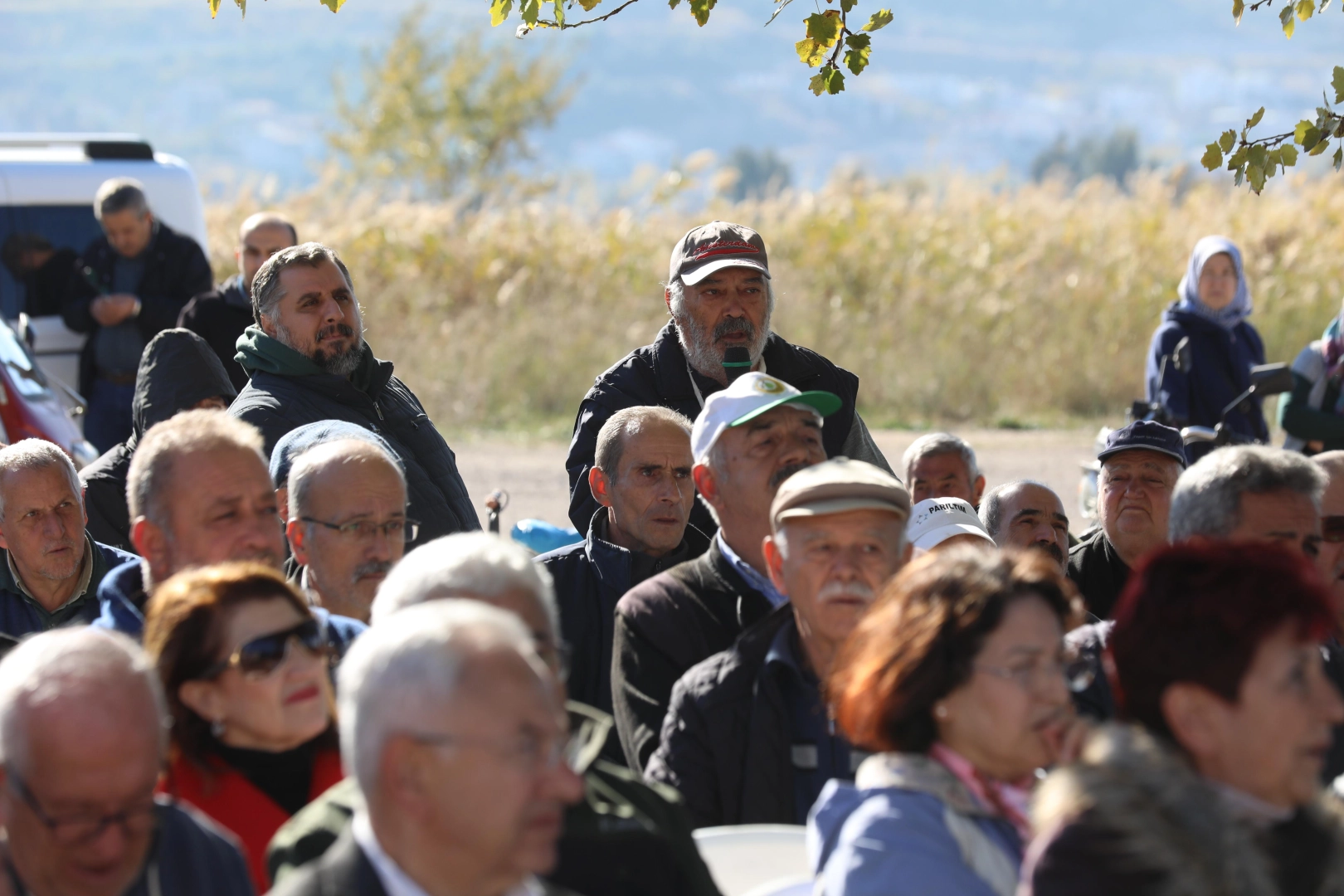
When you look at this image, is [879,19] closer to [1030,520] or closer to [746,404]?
[746,404]

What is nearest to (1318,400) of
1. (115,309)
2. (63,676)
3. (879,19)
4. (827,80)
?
(827,80)

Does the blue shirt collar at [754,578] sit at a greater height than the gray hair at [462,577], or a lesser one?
lesser

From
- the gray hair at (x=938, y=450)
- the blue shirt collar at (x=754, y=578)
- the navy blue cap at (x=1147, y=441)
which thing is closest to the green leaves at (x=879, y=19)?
the navy blue cap at (x=1147, y=441)

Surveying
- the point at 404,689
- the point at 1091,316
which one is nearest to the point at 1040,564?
the point at 404,689

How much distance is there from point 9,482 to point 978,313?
15.0 meters

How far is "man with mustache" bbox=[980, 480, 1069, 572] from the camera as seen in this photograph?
5375 mm

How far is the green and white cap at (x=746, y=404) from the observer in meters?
4.34

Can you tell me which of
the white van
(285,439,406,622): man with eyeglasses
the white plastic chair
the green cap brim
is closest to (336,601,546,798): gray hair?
the white plastic chair

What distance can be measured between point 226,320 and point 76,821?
5481mm

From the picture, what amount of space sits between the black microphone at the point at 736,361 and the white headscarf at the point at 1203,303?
194 inches

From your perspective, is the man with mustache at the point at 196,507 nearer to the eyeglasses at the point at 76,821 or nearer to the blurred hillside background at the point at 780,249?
the eyeglasses at the point at 76,821

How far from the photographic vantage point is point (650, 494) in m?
5.04

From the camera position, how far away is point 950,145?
380 ft

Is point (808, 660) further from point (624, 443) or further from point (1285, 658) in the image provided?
point (624, 443)
